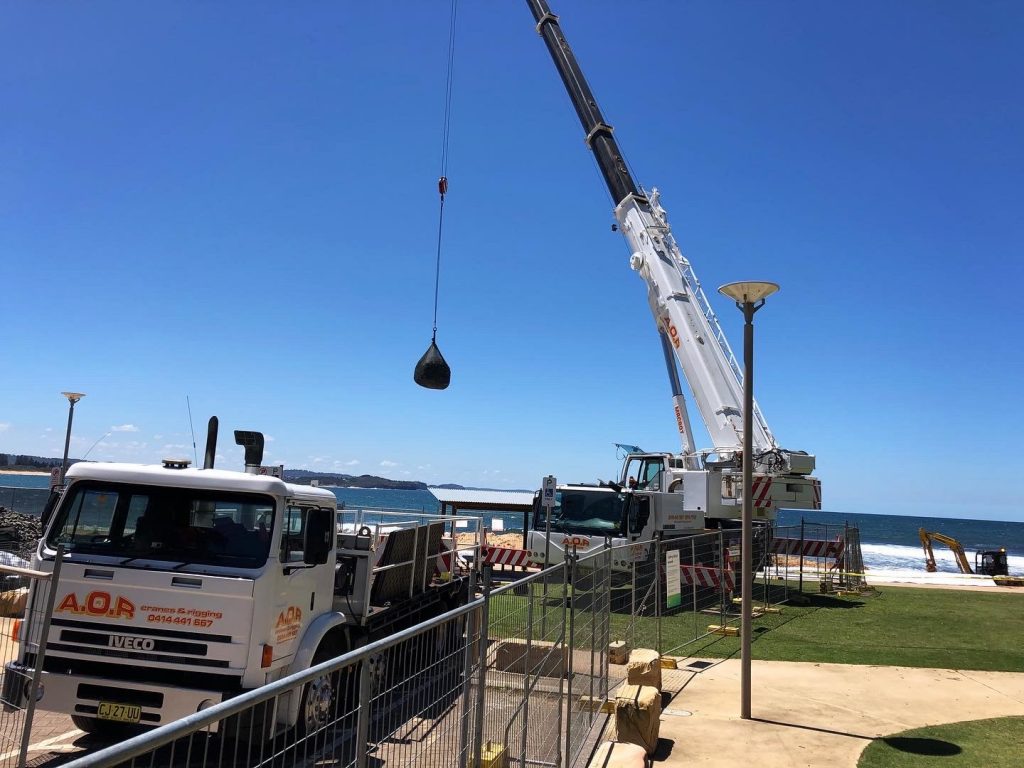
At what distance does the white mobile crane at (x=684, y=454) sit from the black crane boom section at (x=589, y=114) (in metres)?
0.06

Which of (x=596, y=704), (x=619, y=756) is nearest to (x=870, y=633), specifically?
(x=596, y=704)

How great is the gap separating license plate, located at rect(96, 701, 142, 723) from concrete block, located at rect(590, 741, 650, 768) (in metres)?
3.50

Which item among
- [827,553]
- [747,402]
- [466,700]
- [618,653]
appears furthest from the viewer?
[827,553]

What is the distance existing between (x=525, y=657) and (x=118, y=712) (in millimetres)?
3168

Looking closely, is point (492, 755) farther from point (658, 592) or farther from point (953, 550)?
point (953, 550)

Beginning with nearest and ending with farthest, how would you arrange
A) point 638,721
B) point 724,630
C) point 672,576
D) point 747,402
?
point 638,721 < point 747,402 < point 672,576 < point 724,630

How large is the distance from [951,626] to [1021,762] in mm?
8783

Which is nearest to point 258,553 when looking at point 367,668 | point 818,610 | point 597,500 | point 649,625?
point 367,668

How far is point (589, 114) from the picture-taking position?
843 inches

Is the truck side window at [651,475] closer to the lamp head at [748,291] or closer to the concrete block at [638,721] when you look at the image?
the lamp head at [748,291]

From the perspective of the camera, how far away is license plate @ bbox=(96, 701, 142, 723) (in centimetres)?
555

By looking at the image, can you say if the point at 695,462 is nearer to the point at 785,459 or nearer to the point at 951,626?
the point at 785,459

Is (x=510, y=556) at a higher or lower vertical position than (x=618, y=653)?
higher

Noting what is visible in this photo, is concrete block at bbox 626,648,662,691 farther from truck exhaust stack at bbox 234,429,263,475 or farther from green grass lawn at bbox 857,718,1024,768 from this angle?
truck exhaust stack at bbox 234,429,263,475
